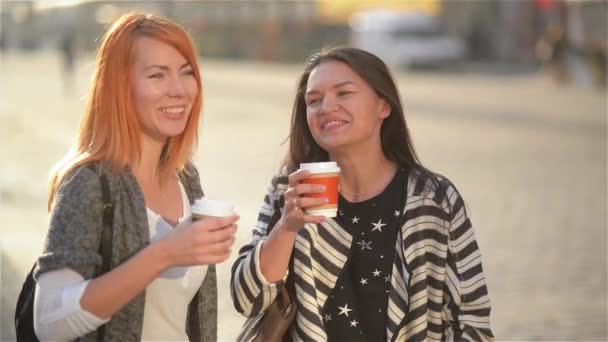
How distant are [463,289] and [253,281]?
0.63 metres

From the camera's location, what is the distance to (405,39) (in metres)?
39.7

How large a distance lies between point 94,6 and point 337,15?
1319 cm

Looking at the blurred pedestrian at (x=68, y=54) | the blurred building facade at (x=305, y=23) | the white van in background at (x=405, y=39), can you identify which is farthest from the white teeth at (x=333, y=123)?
the white van in background at (x=405, y=39)

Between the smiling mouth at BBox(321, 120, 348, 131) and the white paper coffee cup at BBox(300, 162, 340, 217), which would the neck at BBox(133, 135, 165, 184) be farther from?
the smiling mouth at BBox(321, 120, 348, 131)

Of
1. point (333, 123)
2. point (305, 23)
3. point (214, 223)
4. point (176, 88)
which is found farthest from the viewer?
point (305, 23)

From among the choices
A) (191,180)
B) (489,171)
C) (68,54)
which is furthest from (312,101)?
(68,54)

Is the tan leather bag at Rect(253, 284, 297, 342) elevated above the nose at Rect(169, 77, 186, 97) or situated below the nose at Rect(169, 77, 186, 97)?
below

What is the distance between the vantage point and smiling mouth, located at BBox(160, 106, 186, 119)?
9.97 ft

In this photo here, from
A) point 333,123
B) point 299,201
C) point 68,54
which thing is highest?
point 333,123

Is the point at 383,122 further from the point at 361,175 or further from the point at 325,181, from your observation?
the point at 325,181

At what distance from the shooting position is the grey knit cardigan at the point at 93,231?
2768 millimetres

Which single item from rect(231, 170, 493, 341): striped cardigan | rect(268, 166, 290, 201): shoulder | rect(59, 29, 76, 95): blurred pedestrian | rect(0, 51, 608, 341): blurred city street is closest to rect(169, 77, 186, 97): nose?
rect(0, 51, 608, 341): blurred city street

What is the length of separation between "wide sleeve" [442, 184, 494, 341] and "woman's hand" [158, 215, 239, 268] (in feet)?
3.56

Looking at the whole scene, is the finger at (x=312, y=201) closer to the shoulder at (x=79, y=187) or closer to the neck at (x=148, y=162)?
the neck at (x=148, y=162)
